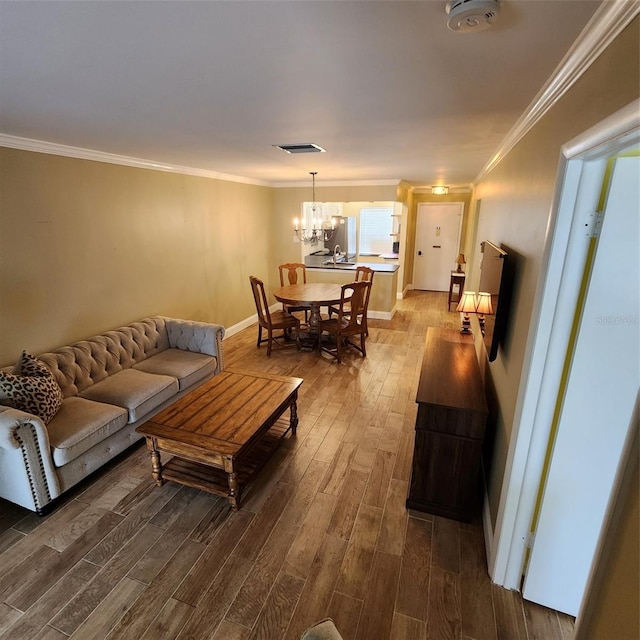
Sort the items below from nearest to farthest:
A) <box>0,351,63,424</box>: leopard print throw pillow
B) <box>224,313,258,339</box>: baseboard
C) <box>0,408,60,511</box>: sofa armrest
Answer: <box>0,408,60,511</box>: sofa armrest, <box>0,351,63,424</box>: leopard print throw pillow, <box>224,313,258,339</box>: baseboard

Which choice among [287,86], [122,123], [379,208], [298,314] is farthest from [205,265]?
[379,208]

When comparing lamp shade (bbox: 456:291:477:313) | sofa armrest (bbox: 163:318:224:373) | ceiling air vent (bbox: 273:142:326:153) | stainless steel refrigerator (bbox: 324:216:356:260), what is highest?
ceiling air vent (bbox: 273:142:326:153)

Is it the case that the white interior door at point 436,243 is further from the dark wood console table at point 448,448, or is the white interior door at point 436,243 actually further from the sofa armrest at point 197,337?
the dark wood console table at point 448,448

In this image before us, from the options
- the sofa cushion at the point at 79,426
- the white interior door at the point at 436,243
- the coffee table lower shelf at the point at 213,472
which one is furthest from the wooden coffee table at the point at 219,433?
the white interior door at the point at 436,243

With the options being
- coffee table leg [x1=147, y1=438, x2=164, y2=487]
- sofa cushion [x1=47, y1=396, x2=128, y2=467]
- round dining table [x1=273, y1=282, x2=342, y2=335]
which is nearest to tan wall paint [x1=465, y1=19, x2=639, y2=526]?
coffee table leg [x1=147, y1=438, x2=164, y2=487]

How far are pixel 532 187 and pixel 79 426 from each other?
3082 millimetres

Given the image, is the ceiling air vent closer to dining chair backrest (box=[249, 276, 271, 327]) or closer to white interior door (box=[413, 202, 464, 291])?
dining chair backrest (box=[249, 276, 271, 327])

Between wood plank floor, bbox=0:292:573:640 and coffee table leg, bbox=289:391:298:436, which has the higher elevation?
coffee table leg, bbox=289:391:298:436

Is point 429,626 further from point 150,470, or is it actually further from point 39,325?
point 39,325

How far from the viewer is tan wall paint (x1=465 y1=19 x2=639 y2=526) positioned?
0.99 meters

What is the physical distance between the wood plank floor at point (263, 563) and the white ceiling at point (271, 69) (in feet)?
7.77

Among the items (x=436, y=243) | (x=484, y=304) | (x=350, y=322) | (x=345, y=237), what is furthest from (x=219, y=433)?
(x=436, y=243)

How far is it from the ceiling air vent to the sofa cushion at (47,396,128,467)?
244cm

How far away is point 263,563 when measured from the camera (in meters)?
1.96
